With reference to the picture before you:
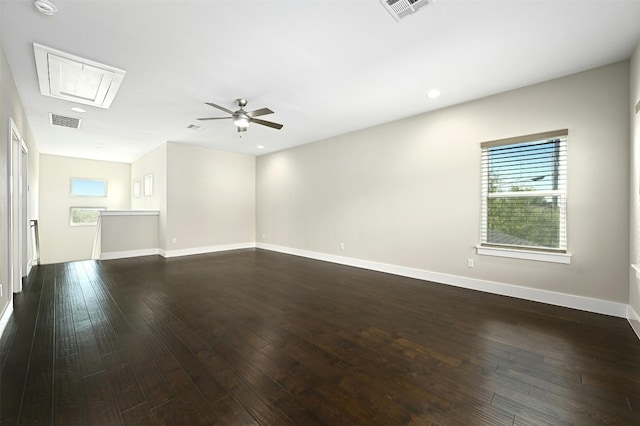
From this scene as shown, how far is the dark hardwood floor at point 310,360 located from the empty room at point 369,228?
0.07 feet

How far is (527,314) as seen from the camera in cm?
297

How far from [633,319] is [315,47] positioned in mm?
4240

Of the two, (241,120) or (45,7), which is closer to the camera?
(45,7)

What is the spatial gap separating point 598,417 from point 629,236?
7.71 ft

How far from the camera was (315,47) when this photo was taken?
8.59 ft

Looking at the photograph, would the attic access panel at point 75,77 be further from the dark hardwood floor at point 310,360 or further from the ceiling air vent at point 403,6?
the ceiling air vent at point 403,6

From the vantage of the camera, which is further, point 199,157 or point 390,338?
point 199,157

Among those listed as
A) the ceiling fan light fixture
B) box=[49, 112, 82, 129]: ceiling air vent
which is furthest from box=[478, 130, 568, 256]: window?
box=[49, 112, 82, 129]: ceiling air vent

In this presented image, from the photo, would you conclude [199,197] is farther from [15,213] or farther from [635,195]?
[635,195]

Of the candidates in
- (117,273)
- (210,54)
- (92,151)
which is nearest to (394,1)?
(210,54)

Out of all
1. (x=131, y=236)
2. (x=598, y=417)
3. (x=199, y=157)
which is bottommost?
(x=598, y=417)

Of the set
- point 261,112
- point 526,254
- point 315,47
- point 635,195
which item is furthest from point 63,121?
point 635,195

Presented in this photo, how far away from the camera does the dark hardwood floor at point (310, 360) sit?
1.53m

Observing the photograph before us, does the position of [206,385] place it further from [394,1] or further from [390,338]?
[394,1]
